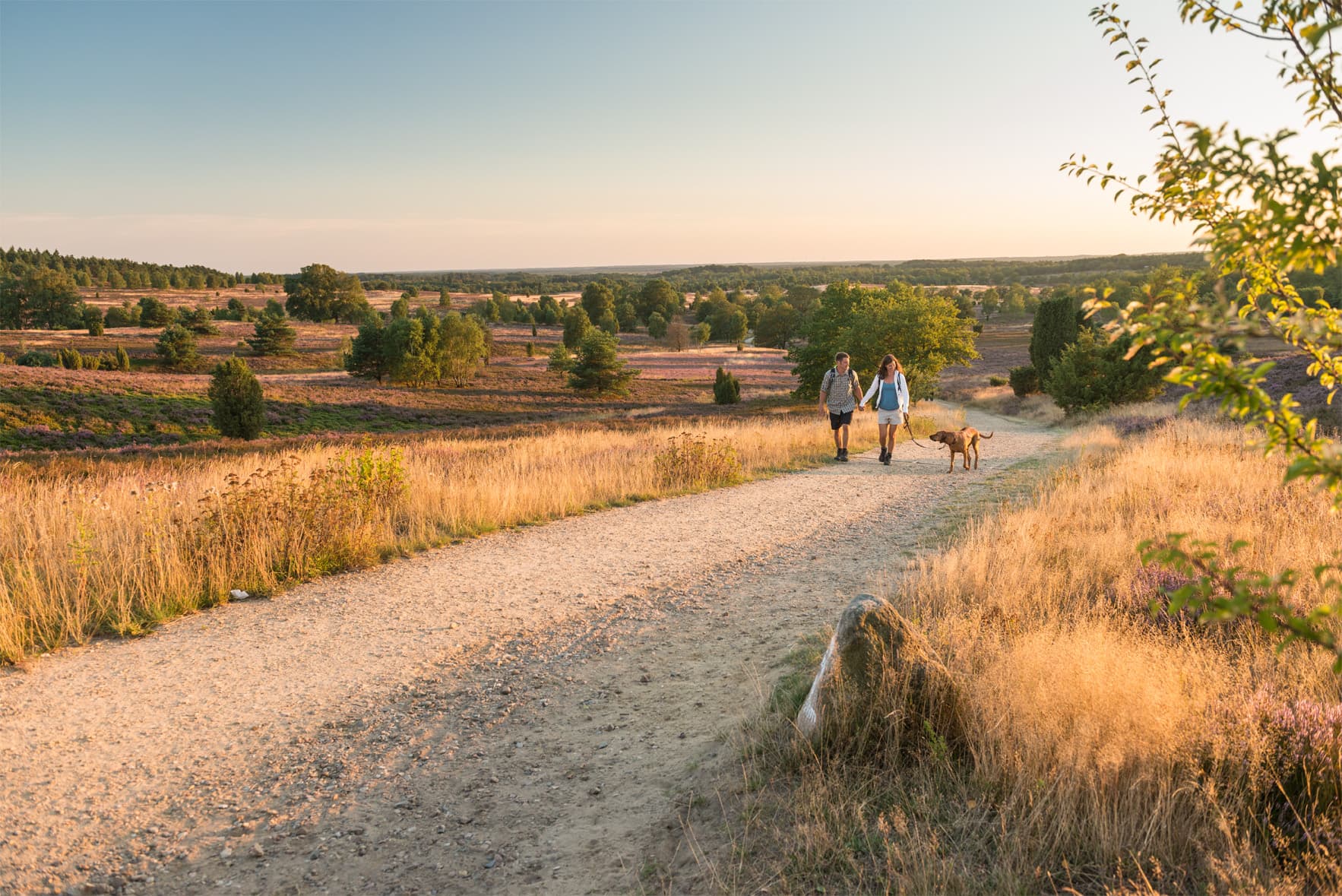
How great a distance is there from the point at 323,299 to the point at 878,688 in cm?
12039

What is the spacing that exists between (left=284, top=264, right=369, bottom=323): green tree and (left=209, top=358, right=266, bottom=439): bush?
8388 cm

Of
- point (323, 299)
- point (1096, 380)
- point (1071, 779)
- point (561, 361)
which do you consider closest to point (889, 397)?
point (1071, 779)

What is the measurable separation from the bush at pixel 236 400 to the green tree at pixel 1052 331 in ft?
129

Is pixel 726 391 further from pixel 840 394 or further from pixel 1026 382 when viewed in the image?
pixel 840 394

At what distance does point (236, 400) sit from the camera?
99.0ft

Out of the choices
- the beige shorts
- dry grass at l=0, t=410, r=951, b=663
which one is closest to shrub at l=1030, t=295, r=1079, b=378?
the beige shorts

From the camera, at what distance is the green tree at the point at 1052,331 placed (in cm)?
4038

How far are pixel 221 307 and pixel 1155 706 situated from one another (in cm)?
13870

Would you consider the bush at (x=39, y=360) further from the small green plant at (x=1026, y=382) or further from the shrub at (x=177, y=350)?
the small green plant at (x=1026, y=382)

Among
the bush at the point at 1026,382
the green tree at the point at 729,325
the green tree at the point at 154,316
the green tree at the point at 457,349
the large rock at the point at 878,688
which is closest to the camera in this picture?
the large rock at the point at 878,688

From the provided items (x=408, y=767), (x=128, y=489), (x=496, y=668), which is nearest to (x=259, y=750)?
(x=408, y=767)

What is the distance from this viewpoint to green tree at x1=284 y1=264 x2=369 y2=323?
10906 cm

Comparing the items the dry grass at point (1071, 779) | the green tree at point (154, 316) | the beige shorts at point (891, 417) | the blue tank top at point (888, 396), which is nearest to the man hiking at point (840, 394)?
the blue tank top at point (888, 396)

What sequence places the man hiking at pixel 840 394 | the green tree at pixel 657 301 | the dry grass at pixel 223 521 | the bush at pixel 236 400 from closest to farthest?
1. the dry grass at pixel 223 521
2. the man hiking at pixel 840 394
3. the bush at pixel 236 400
4. the green tree at pixel 657 301
